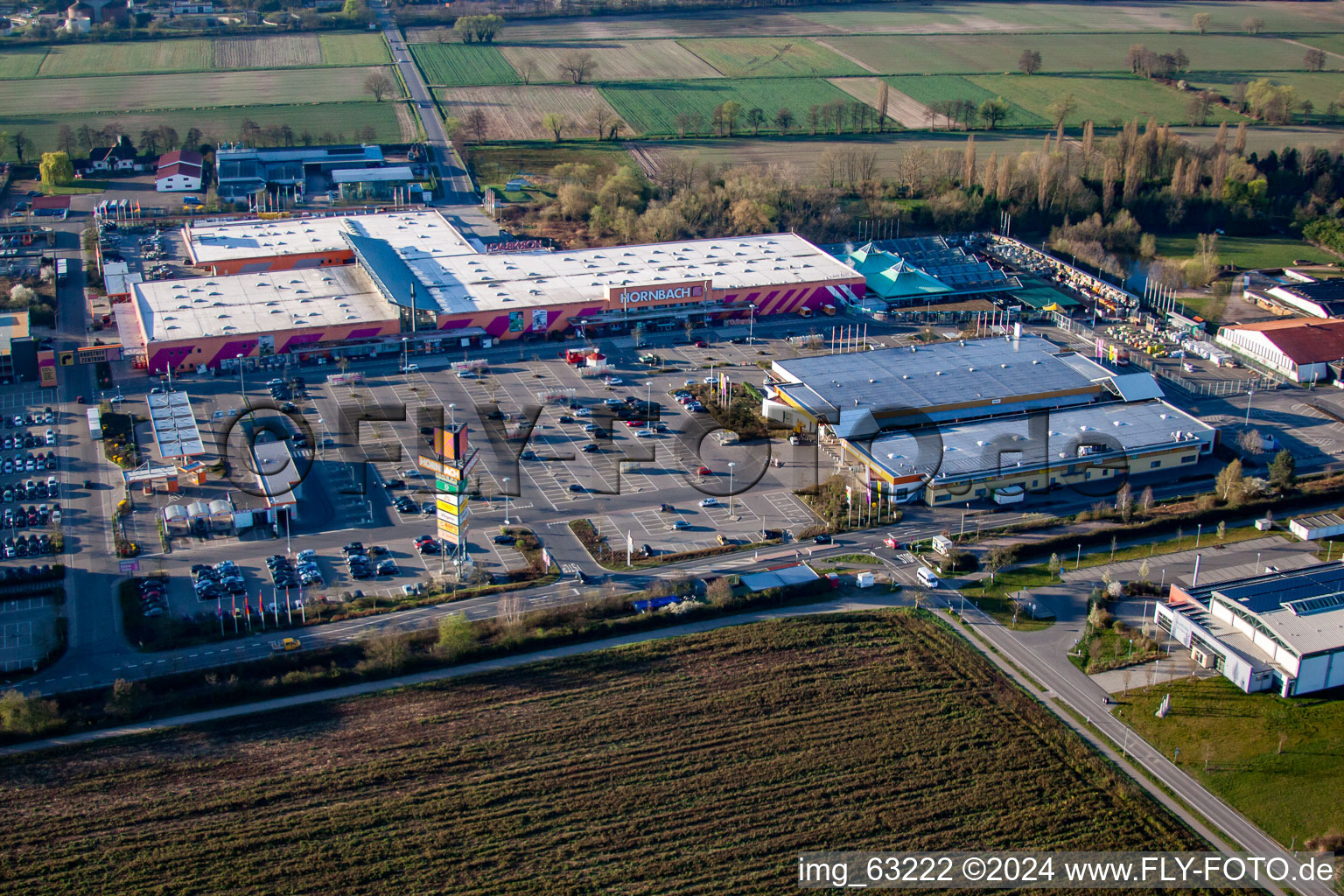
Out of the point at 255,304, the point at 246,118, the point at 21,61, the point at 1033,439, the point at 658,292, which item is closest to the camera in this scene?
the point at 1033,439

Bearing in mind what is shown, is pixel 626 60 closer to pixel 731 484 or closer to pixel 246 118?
pixel 246 118

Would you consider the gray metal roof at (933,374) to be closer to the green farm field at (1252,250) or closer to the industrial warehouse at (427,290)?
the industrial warehouse at (427,290)

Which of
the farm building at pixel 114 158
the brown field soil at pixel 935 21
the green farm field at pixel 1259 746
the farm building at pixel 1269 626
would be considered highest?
the brown field soil at pixel 935 21

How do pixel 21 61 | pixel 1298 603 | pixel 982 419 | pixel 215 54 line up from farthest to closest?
1. pixel 215 54
2. pixel 21 61
3. pixel 982 419
4. pixel 1298 603

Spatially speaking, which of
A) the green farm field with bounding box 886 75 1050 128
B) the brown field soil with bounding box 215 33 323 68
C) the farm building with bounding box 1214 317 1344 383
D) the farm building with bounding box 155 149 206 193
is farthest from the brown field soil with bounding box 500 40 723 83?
the farm building with bounding box 1214 317 1344 383

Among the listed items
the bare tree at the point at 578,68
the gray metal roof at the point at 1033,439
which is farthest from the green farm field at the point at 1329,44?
the gray metal roof at the point at 1033,439

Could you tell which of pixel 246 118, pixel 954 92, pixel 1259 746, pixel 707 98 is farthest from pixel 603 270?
pixel 954 92
